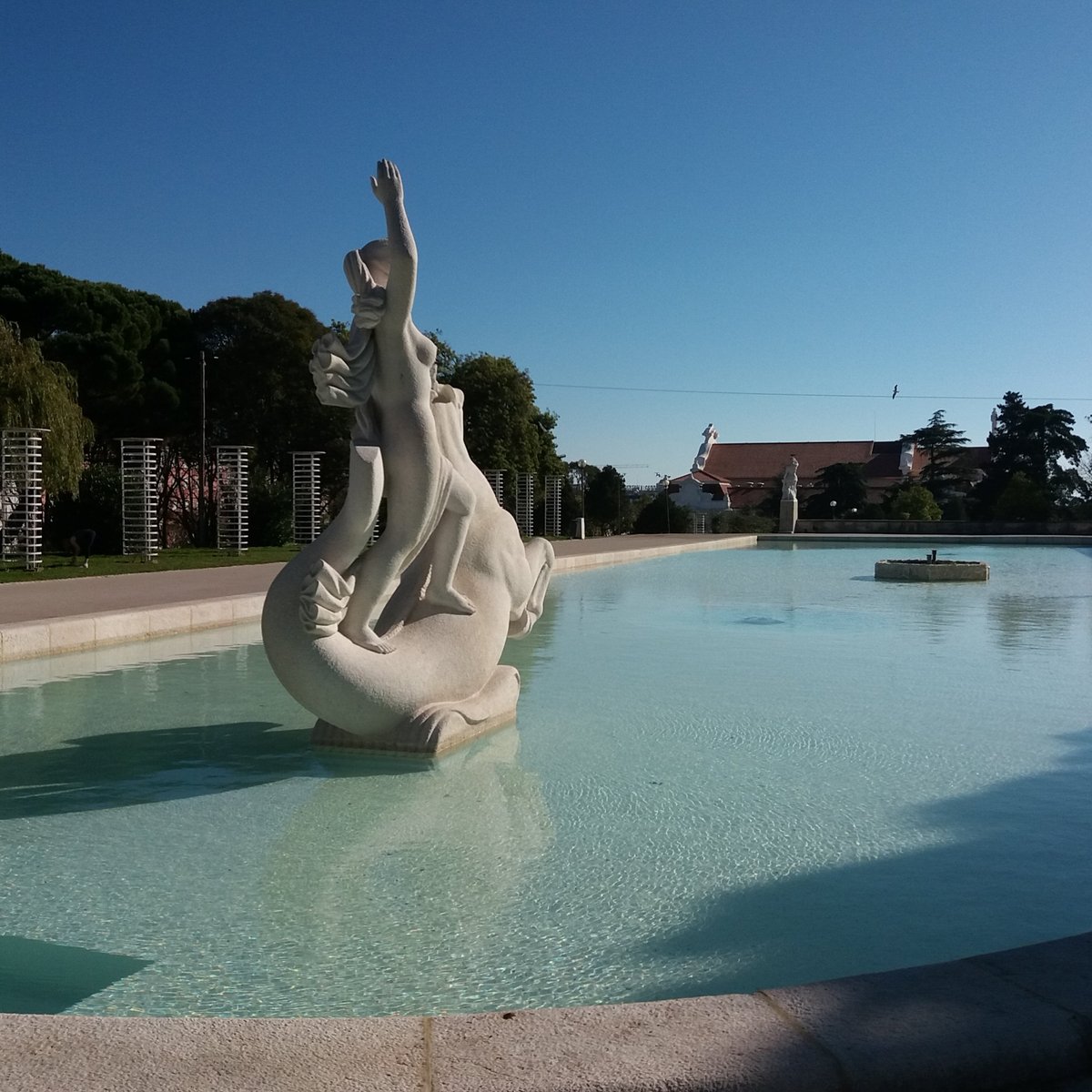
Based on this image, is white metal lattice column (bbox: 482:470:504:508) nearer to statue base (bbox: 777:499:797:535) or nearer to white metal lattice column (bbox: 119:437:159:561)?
white metal lattice column (bbox: 119:437:159:561)

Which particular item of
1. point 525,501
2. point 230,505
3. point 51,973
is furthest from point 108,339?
point 51,973

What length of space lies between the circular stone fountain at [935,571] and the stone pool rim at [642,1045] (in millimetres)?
18645

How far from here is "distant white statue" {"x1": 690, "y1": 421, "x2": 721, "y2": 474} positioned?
95938 millimetres

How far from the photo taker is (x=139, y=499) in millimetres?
24734

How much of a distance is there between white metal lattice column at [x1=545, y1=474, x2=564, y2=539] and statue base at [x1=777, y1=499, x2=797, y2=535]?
1048 cm

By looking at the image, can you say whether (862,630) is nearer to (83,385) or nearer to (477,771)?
(477,771)

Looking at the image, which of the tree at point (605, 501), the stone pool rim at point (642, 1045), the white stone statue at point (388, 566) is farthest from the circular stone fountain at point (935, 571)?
the tree at point (605, 501)

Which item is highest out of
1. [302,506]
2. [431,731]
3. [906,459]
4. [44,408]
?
[906,459]

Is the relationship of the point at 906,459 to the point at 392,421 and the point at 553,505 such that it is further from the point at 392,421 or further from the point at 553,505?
the point at 392,421

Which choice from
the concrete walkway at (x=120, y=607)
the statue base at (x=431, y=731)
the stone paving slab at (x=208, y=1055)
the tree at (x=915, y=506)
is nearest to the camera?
the stone paving slab at (x=208, y=1055)

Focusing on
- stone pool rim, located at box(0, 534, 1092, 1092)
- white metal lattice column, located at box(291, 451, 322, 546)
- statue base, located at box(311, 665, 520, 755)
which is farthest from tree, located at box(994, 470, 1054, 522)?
stone pool rim, located at box(0, 534, 1092, 1092)

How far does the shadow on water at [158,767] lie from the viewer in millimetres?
4988

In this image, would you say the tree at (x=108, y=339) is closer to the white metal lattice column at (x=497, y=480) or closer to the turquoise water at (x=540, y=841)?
the white metal lattice column at (x=497, y=480)

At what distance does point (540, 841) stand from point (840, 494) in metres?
57.0
